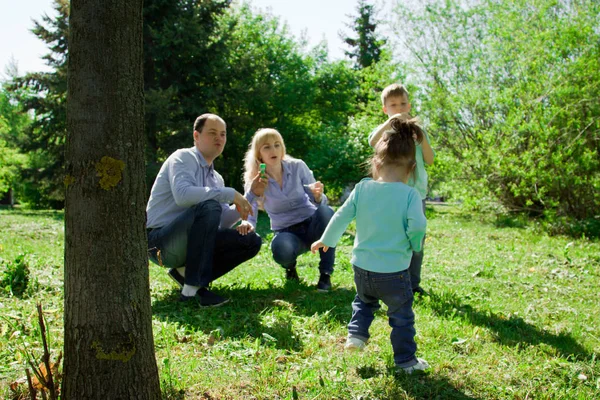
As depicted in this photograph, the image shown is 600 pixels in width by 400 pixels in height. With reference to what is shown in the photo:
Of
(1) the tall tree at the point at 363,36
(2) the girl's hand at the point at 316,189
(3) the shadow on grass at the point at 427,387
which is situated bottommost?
(3) the shadow on grass at the point at 427,387

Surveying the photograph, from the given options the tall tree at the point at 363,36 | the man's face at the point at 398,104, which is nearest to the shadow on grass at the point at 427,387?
the man's face at the point at 398,104

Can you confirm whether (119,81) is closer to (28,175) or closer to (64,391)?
(64,391)

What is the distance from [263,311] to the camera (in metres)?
3.84

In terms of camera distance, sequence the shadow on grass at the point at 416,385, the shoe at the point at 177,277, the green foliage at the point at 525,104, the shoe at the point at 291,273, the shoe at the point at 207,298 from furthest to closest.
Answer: the green foliage at the point at 525,104 → the shoe at the point at 291,273 → the shoe at the point at 177,277 → the shoe at the point at 207,298 → the shadow on grass at the point at 416,385

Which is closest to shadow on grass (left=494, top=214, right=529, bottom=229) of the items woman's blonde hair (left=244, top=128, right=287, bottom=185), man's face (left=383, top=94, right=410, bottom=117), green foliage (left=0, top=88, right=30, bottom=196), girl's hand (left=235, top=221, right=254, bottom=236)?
man's face (left=383, top=94, right=410, bottom=117)

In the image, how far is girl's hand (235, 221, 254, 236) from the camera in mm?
4273

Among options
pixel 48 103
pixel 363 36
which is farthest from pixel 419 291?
pixel 363 36

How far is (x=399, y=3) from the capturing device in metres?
16.0

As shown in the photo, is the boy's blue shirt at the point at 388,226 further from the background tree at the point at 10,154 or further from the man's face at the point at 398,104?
the background tree at the point at 10,154

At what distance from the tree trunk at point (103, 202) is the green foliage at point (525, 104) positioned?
8674mm

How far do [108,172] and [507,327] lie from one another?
119 inches

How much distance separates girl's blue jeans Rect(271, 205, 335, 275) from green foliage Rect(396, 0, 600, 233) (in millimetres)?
5979

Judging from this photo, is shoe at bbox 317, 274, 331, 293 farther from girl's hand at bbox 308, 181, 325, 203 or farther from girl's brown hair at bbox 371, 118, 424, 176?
girl's brown hair at bbox 371, 118, 424, 176

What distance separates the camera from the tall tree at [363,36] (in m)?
37.4
